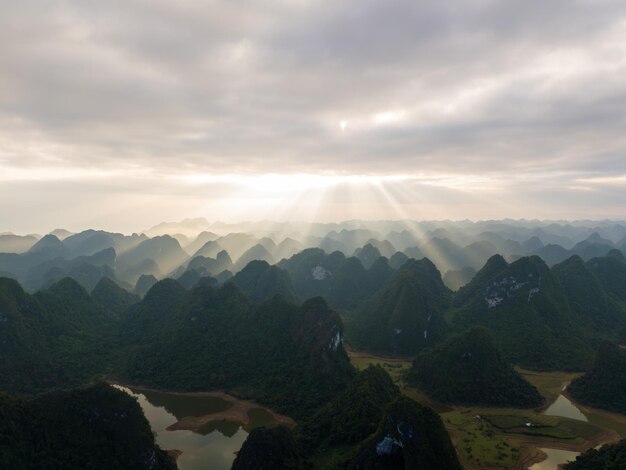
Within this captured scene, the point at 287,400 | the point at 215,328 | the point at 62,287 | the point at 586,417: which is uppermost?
the point at 62,287

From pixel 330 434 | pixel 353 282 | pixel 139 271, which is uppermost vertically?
pixel 139 271

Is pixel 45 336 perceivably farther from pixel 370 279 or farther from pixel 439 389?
pixel 370 279

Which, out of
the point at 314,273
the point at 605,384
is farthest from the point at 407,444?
the point at 314,273

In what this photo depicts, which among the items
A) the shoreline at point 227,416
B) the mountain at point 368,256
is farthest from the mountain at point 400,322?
the mountain at point 368,256

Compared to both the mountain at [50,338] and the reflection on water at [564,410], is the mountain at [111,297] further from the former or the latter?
the reflection on water at [564,410]

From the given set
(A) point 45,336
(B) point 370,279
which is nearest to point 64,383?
(A) point 45,336

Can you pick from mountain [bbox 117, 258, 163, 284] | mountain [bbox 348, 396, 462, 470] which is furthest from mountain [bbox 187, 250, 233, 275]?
mountain [bbox 348, 396, 462, 470]

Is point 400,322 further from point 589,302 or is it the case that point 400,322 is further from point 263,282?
point 589,302
